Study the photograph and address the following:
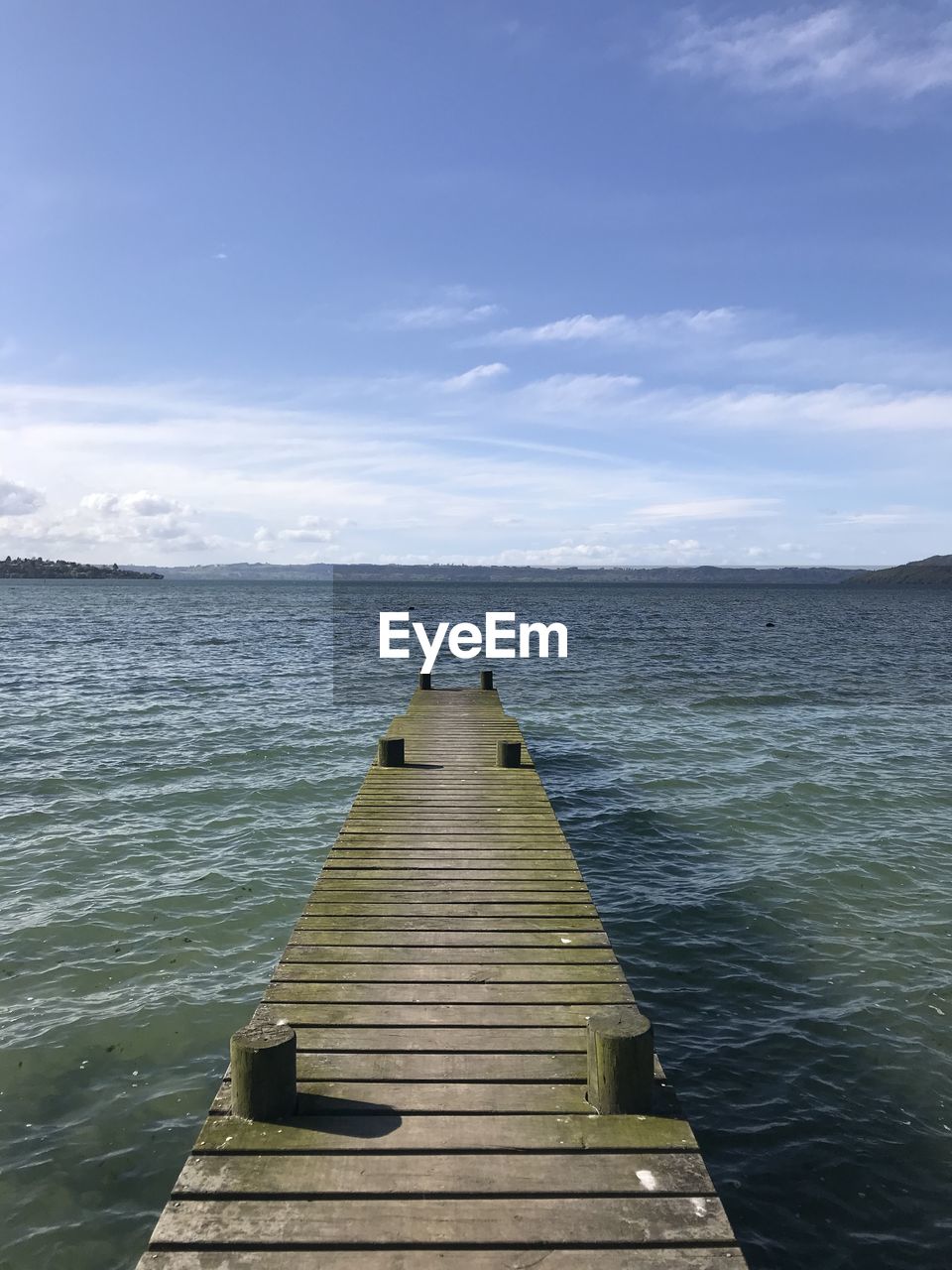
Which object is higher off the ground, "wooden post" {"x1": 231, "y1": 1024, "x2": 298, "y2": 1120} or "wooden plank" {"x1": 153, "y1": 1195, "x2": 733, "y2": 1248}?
"wooden post" {"x1": 231, "y1": 1024, "x2": 298, "y2": 1120}

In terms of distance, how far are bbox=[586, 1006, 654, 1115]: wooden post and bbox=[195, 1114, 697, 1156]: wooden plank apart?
0.08 m

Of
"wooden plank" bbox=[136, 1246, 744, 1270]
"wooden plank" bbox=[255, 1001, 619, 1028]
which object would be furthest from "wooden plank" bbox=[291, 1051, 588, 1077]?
"wooden plank" bbox=[136, 1246, 744, 1270]

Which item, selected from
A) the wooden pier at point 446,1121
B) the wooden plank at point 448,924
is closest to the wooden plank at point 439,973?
the wooden pier at point 446,1121

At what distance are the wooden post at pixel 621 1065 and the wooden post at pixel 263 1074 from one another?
193 centimetres

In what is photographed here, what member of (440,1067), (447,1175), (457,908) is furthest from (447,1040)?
(457,908)

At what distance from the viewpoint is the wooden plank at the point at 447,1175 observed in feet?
15.6

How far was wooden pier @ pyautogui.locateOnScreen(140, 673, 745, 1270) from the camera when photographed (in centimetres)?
440

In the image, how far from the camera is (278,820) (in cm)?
1560

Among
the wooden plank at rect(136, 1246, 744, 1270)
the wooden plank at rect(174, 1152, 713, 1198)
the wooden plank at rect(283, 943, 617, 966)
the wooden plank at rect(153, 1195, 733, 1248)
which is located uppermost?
the wooden plank at rect(283, 943, 617, 966)

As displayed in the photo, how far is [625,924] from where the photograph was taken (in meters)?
11.6

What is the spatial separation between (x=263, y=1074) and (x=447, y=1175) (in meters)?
1.27

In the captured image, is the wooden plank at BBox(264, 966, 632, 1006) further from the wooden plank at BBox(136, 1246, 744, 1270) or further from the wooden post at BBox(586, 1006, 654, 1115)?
the wooden plank at BBox(136, 1246, 744, 1270)

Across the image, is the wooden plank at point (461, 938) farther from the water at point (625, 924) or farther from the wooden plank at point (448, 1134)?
the wooden plank at point (448, 1134)

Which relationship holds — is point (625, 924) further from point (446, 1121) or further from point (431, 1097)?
point (446, 1121)
